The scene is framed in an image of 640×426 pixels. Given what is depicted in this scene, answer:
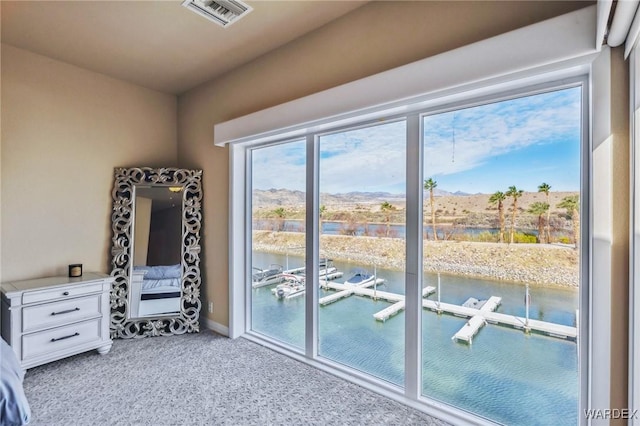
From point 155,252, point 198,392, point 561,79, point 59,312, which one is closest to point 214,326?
point 155,252

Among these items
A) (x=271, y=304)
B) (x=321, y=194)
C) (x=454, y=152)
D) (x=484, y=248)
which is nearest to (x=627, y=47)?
(x=454, y=152)

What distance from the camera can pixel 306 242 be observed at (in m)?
2.66

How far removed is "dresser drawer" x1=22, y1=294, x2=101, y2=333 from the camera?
2.37m

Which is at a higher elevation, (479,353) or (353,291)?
(353,291)

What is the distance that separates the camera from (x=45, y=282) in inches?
101

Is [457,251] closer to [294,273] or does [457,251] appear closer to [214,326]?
[294,273]

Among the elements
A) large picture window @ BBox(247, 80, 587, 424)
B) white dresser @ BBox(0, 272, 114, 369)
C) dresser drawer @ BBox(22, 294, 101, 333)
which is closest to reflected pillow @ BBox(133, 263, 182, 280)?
white dresser @ BBox(0, 272, 114, 369)

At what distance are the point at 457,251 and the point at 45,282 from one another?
3.25m

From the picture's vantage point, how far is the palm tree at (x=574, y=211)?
1.58 meters

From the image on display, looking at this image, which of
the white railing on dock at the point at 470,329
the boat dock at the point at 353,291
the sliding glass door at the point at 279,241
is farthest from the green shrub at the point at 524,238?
the sliding glass door at the point at 279,241

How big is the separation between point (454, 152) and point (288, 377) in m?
2.02

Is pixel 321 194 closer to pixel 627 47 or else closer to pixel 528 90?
pixel 528 90

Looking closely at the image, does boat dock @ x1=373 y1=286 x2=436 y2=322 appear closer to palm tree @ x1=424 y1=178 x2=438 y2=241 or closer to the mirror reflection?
palm tree @ x1=424 y1=178 x2=438 y2=241

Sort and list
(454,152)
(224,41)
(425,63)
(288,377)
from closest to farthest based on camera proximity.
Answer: (425,63)
(454,152)
(288,377)
(224,41)
